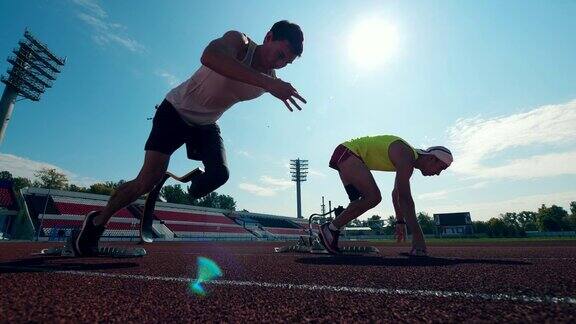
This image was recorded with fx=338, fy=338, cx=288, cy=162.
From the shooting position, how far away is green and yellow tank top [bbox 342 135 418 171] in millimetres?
4918

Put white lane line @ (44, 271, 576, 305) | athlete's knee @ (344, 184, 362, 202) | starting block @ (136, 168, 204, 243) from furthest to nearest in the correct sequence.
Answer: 1. athlete's knee @ (344, 184, 362, 202)
2. starting block @ (136, 168, 204, 243)
3. white lane line @ (44, 271, 576, 305)

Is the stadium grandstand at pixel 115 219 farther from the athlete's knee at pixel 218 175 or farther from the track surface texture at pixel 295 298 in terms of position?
the track surface texture at pixel 295 298

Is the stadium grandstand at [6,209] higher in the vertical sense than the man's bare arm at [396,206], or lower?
higher

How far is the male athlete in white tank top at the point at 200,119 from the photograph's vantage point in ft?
10.9

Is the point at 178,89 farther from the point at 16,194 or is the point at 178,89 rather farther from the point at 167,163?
the point at 16,194

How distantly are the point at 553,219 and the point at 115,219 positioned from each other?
92440 mm

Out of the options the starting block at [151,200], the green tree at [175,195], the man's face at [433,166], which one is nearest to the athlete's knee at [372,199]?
the man's face at [433,166]

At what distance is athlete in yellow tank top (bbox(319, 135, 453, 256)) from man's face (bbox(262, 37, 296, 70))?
206 centimetres

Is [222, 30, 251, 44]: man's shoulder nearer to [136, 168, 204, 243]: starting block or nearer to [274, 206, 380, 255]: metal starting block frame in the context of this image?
[136, 168, 204, 243]: starting block

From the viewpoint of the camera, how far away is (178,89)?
3.73 meters

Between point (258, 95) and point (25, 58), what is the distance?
48864 mm

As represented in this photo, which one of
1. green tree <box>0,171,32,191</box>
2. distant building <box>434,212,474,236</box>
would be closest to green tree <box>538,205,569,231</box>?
distant building <box>434,212,474,236</box>

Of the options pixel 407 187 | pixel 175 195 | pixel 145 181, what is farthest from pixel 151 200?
pixel 175 195


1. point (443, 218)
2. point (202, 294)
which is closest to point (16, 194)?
point (202, 294)
